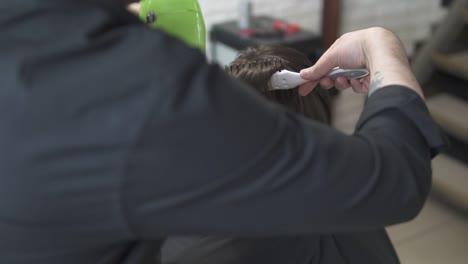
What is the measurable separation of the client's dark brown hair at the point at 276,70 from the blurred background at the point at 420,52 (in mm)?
1019

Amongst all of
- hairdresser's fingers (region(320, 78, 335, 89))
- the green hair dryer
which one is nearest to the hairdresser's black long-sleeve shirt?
the green hair dryer

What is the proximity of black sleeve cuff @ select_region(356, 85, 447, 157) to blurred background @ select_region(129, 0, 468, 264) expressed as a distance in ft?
5.65

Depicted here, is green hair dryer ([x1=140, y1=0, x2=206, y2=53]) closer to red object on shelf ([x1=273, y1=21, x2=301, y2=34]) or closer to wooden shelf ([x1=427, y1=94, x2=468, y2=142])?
red object on shelf ([x1=273, y1=21, x2=301, y2=34])

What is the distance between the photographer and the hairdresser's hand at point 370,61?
71 centimetres

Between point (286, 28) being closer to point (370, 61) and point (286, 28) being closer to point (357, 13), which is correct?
point (357, 13)

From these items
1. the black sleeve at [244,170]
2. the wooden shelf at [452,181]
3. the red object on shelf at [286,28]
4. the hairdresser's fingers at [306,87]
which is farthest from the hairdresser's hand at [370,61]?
the wooden shelf at [452,181]

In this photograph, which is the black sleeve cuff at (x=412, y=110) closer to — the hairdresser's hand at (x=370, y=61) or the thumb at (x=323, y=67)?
the hairdresser's hand at (x=370, y=61)

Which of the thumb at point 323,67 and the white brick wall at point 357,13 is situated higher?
the thumb at point 323,67

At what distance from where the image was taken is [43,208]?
1.65ft

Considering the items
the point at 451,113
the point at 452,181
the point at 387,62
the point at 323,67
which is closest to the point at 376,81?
the point at 387,62

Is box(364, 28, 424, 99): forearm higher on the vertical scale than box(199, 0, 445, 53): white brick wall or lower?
higher

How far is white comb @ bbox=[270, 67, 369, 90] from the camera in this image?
2.98 feet

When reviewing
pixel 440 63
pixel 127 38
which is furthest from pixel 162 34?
pixel 440 63

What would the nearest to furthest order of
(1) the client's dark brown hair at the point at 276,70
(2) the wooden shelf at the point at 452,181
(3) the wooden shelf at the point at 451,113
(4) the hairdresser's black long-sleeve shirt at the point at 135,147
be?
(4) the hairdresser's black long-sleeve shirt at the point at 135,147
(1) the client's dark brown hair at the point at 276,70
(2) the wooden shelf at the point at 452,181
(3) the wooden shelf at the point at 451,113
